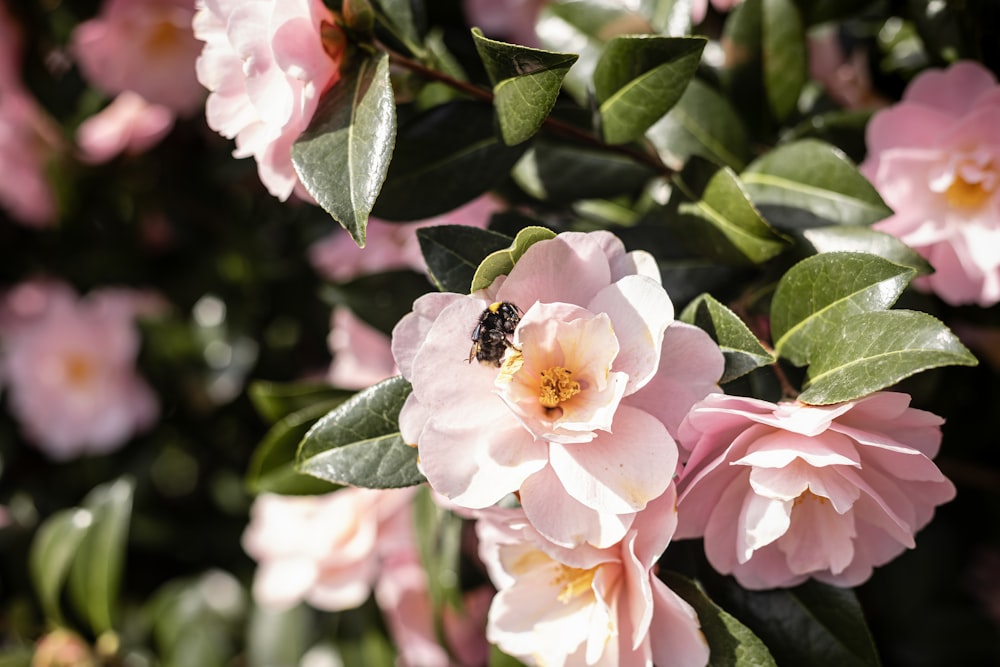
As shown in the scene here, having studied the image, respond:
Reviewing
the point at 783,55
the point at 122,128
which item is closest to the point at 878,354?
the point at 783,55

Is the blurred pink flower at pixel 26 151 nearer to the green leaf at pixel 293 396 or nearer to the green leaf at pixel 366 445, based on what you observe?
the green leaf at pixel 293 396

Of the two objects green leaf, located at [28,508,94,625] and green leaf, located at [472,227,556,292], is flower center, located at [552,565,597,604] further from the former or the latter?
green leaf, located at [28,508,94,625]

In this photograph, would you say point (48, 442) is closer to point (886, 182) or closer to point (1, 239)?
point (1, 239)

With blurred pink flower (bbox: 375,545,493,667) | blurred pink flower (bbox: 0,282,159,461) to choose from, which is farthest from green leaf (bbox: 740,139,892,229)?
blurred pink flower (bbox: 0,282,159,461)

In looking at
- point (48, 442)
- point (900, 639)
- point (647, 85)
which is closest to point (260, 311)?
point (48, 442)

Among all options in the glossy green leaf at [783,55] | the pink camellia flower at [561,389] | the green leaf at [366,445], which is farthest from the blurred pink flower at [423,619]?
the glossy green leaf at [783,55]

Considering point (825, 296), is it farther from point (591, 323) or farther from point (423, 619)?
point (423, 619)
